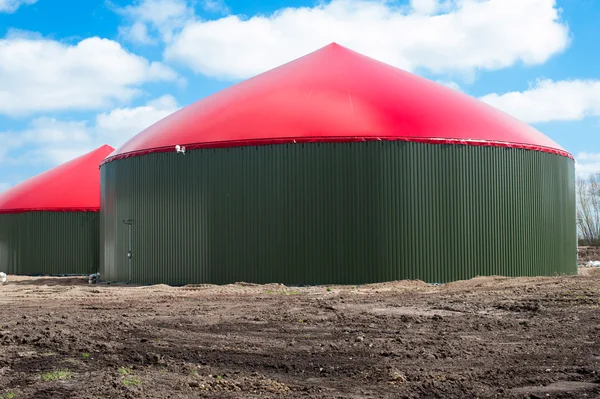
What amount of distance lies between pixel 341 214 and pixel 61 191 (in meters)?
14.3

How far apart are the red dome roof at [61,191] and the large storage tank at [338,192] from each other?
25.4 ft

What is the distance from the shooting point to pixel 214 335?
9.77m

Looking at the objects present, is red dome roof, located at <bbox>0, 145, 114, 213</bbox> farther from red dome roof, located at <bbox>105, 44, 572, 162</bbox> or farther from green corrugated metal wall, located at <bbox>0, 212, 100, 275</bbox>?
red dome roof, located at <bbox>105, 44, 572, 162</bbox>

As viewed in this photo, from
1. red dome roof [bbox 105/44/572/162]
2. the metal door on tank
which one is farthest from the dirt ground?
the metal door on tank

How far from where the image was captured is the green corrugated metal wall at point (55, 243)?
1054 inches

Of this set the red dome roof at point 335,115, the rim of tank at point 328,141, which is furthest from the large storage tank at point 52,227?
the rim of tank at point 328,141

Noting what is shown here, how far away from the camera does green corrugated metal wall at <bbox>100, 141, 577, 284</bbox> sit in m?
17.4

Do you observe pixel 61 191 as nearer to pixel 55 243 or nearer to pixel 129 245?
pixel 55 243

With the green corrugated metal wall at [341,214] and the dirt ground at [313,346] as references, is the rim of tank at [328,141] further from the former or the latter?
the dirt ground at [313,346]

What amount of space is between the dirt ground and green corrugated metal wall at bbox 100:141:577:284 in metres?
2.53

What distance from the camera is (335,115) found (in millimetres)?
18172

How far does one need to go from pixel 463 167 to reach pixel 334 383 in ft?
39.9

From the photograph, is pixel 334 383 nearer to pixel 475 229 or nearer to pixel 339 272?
pixel 339 272

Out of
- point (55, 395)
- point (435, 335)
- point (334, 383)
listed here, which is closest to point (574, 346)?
point (435, 335)
